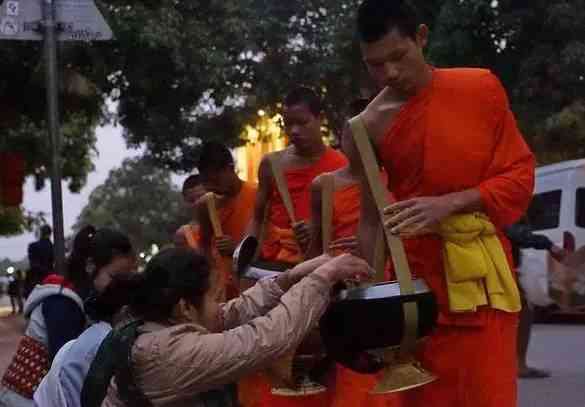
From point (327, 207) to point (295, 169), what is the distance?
40.9 inches

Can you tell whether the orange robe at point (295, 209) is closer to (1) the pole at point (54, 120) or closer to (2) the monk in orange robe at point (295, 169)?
(2) the monk in orange robe at point (295, 169)

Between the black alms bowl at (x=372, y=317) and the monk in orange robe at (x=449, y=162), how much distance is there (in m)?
0.23

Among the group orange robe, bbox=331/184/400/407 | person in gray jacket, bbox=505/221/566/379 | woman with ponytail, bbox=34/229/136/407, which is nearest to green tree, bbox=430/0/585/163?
person in gray jacket, bbox=505/221/566/379

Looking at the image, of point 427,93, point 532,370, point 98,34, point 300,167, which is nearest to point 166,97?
point 532,370

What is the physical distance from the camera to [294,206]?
21.4 feet

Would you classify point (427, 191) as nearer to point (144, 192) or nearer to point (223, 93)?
point (223, 93)

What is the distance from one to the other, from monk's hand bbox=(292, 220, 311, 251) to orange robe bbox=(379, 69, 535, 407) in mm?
2150

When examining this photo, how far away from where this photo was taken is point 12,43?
17.3 m

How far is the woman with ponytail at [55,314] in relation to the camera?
538 centimetres

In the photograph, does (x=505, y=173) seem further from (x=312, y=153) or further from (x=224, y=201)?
(x=224, y=201)

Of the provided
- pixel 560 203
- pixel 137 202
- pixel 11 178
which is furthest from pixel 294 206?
pixel 137 202

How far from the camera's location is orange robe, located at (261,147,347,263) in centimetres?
653

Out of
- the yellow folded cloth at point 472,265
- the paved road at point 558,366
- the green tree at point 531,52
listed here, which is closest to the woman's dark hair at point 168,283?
the yellow folded cloth at point 472,265

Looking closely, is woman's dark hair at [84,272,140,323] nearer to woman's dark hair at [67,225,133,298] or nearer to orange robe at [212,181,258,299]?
woman's dark hair at [67,225,133,298]
